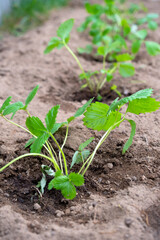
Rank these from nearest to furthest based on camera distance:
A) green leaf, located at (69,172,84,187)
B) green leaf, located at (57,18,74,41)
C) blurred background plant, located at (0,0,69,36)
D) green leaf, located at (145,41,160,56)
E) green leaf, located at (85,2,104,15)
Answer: green leaf, located at (69,172,84,187)
green leaf, located at (57,18,74,41)
green leaf, located at (145,41,160,56)
green leaf, located at (85,2,104,15)
blurred background plant, located at (0,0,69,36)

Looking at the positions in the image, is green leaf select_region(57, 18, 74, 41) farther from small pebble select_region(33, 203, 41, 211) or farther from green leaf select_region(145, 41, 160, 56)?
small pebble select_region(33, 203, 41, 211)

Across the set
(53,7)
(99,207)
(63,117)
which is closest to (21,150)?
(63,117)

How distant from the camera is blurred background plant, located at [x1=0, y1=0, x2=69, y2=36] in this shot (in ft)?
13.7

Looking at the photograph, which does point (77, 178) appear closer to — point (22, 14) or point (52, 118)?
point (52, 118)

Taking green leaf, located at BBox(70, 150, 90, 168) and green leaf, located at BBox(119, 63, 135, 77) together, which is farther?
green leaf, located at BBox(119, 63, 135, 77)

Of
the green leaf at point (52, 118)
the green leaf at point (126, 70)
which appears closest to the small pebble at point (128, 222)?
the green leaf at point (52, 118)

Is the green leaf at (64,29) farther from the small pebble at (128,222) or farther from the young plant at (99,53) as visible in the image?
Answer: the small pebble at (128,222)

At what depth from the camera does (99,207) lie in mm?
1402

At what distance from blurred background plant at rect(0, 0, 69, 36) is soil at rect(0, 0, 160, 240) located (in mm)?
1841

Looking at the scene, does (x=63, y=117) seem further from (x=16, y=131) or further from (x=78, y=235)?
(x=78, y=235)

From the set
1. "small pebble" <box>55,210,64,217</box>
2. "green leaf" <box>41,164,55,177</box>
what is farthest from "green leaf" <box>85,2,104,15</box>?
"small pebble" <box>55,210,64,217</box>

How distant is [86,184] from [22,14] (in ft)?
11.8

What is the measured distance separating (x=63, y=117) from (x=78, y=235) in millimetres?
926

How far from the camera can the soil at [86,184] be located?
1275 mm
